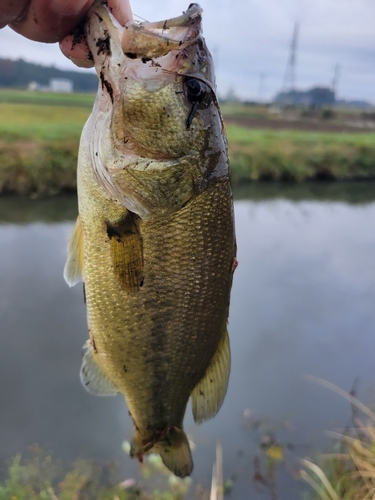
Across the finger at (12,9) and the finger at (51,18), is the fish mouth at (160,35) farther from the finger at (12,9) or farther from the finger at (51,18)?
the finger at (12,9)

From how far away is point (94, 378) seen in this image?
125 centimetres

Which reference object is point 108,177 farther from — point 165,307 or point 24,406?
point 24,406

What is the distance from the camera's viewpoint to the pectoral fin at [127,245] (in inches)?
39.4

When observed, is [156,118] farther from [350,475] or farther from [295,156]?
[295,156]

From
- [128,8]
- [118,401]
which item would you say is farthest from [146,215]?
[118,401]

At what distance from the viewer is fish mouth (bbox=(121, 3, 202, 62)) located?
86 cm

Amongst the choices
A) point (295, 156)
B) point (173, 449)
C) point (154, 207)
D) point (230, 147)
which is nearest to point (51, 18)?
point (154, 207)

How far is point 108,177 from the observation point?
3.23ft

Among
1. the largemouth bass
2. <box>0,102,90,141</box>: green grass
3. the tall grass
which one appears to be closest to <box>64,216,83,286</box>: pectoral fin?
the largemouth bass

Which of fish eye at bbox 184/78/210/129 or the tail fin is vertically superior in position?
fish eye at bbox 184/78/210/129

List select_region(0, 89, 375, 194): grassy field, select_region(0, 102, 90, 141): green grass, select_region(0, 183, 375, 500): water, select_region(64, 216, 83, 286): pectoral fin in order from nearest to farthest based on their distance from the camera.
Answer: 1. select_region(64, 216, 83, 286): pectoral fin
2. select_region(0, 183, 375, 500): water
3. select_region(0, 89, 375, 194): grassy field
4. select_region(0, 102, 90, 141): green grass

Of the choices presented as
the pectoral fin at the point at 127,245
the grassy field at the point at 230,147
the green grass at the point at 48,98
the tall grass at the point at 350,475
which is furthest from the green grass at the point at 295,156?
the pectoral fin at the point at 127,245

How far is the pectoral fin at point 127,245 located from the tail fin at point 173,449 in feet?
1.92

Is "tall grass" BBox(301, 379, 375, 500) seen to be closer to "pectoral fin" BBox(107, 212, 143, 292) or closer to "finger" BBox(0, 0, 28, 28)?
"pectoral fin" BBox(107, 212, 143, 292)
